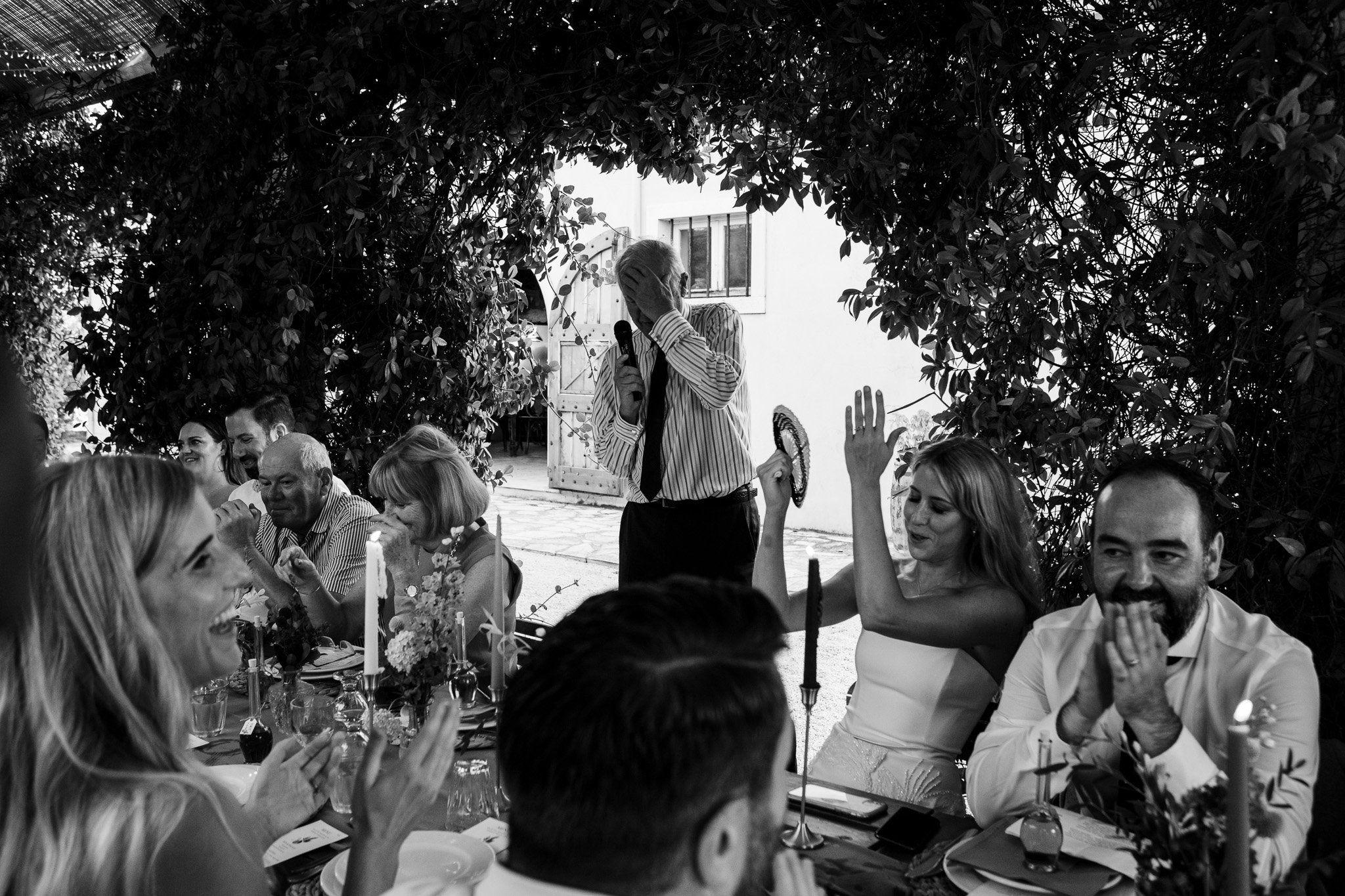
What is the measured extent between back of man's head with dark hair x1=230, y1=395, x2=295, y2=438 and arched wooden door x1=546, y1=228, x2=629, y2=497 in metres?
5.09

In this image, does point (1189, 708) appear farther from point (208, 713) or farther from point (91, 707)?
point (208, 713)

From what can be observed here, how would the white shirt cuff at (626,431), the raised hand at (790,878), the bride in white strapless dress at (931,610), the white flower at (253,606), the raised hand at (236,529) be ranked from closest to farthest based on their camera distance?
the raised hand at (790,878) → the bride in white strapless dress at (931,610) → the white flower at (253,606) → the raised hand at (236,529) → the white shirt cuff at (626,431)

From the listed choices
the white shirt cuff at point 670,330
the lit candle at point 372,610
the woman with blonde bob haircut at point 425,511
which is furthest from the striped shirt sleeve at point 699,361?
the lit candle at point 372,610

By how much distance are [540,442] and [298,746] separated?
50.7 feet

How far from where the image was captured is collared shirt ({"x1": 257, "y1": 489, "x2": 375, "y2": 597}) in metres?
3.71

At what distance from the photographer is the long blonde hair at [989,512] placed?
2703 mm

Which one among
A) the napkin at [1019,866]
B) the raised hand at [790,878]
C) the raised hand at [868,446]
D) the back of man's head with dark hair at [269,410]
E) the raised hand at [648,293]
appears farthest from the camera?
the back of man's head with dark hair at [269,410]

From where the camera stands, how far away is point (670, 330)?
402 cm

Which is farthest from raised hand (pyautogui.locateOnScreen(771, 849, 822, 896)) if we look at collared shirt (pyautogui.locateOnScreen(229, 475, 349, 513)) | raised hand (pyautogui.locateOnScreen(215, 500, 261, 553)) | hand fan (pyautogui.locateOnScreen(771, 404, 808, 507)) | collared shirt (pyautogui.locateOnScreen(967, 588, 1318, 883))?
collared shirt (pyautogui.locateOnScreen(229, 475, 349, 513))

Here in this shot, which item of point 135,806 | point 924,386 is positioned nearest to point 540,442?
point 924,386

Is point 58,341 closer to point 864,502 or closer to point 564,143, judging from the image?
point 564,143

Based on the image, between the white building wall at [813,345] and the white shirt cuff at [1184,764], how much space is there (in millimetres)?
6714

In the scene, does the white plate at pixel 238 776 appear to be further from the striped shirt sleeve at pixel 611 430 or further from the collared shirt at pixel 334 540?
the striped shirt sleeve at pixel 611 430

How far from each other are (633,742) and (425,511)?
2.56 m
